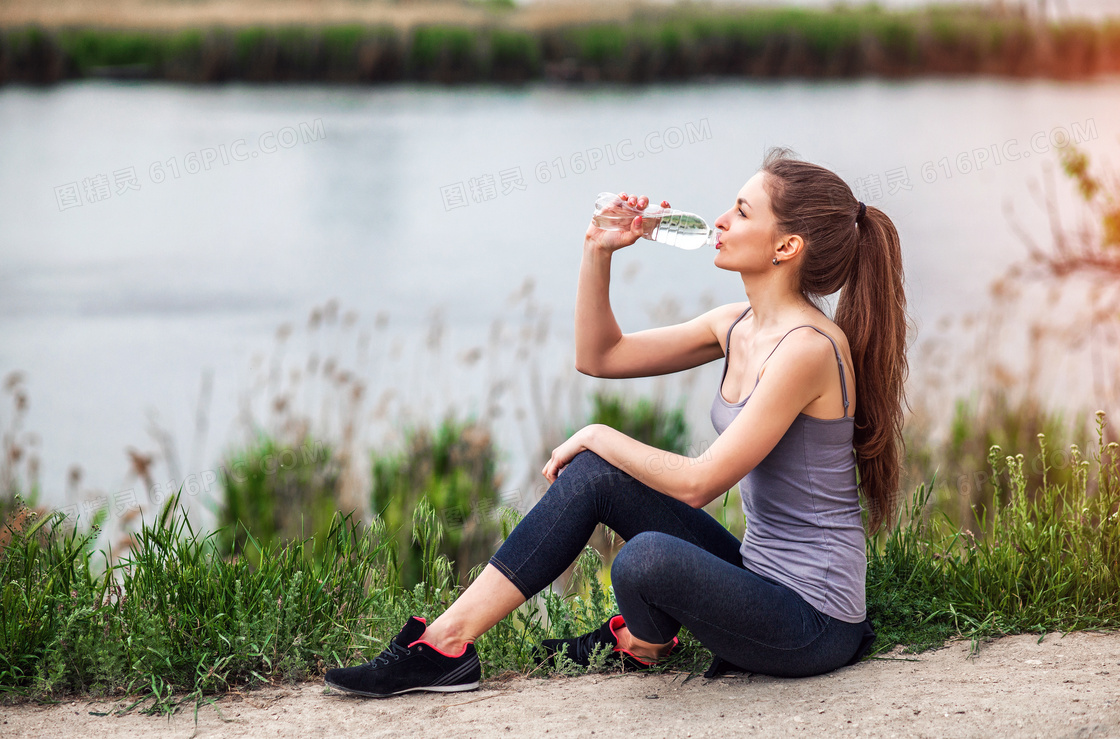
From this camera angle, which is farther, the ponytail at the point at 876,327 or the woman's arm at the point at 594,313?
the woman's arm at the point at 594,313

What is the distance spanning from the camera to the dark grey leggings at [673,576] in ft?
5.44

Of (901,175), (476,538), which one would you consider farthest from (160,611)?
(901,175)

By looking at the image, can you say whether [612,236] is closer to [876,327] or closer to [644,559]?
[876,327]

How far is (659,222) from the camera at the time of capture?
7.05 feet

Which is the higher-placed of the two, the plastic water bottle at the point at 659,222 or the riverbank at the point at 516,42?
the riverbank at the point at 516,42

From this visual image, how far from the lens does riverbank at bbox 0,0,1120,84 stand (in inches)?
318

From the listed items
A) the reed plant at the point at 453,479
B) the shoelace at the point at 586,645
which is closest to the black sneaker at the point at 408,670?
the shoelace at the point at 586,645

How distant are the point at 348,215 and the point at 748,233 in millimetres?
8033

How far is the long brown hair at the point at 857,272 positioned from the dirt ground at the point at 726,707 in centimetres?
49

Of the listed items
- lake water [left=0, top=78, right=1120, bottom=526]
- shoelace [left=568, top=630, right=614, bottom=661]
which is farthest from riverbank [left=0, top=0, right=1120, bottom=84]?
shoelace [left=568, top=630, right=614, bottom=661]

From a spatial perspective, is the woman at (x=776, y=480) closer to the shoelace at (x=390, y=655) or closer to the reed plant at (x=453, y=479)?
the shoelace at (x=390, y=655)

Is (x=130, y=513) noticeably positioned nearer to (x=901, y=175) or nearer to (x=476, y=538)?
(x=476, y=538)
